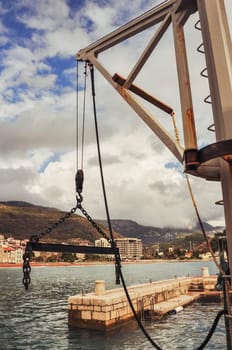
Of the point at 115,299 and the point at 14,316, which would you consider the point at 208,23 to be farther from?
the point at 14,316

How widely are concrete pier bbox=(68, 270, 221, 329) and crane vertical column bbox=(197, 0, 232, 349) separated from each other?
25430 mm

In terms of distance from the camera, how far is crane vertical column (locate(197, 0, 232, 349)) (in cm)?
538

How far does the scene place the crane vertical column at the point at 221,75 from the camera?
538cm

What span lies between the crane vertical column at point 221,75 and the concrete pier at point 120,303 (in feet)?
83.4

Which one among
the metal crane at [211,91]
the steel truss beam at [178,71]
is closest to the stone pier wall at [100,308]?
the metal crane at [211,91]

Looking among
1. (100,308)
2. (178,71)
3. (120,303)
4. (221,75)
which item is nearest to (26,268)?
(178,71)

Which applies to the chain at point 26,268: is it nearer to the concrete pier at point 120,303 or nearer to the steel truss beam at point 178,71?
the steel truss beam at point 178,71

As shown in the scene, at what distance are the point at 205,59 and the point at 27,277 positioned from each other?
19.4 ft

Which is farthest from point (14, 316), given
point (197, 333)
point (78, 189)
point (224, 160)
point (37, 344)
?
point (224, 160)

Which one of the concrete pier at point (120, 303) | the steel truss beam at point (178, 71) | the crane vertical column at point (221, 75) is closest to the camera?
the crane vertical column at point (221, 75)

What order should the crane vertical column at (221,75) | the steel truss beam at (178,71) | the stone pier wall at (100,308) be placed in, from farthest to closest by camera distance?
the stone pier wall at (100,308)
the steel truss beam at (178,71)
the crane vertical column at (221,75)

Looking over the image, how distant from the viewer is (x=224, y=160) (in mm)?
5586

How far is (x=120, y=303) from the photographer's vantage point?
30250 mm

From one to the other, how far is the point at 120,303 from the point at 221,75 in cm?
2797
